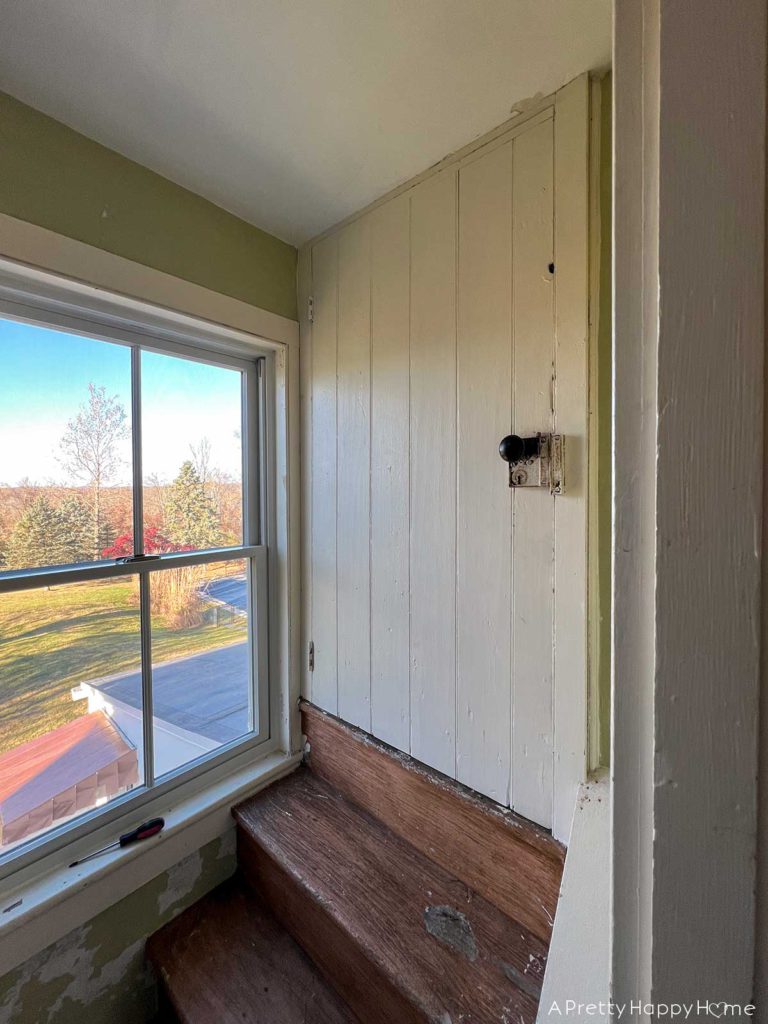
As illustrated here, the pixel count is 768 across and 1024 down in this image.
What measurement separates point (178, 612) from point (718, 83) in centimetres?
131

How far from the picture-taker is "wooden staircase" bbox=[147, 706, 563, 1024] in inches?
28.6

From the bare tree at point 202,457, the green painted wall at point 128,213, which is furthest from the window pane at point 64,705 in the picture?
the green painted wall at point 128,213

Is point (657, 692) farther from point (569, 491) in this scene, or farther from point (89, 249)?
point (89, 249)

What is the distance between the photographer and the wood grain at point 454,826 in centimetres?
77

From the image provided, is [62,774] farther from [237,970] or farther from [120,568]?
[237,970]

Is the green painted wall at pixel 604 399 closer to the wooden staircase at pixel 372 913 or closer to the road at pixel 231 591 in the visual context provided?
the wooden staircase at pixel 372 913

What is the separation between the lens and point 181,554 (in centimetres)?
114

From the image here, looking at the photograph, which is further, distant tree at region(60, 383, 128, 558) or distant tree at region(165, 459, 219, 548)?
distant tree at region(165, 459, 219, 548)

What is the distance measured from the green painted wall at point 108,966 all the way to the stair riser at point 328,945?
0.54 feet

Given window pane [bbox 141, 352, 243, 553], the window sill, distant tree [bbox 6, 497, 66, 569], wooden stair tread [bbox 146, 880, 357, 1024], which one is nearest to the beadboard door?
window pane [bbox 141, 352, 243, 553]

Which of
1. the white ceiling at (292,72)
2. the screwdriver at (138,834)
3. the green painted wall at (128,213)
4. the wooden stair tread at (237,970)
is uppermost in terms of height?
the white ceiling at (292,72)

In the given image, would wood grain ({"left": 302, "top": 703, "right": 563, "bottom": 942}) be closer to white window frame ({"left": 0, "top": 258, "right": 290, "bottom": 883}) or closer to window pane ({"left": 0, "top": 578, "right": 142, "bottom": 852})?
white window frame ({"left": 0, "top": 258, "right": 290, "bottom": 883})

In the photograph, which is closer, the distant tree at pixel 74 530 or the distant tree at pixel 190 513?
the distant tree at pixel 74 530

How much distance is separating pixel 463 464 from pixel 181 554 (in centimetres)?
82
